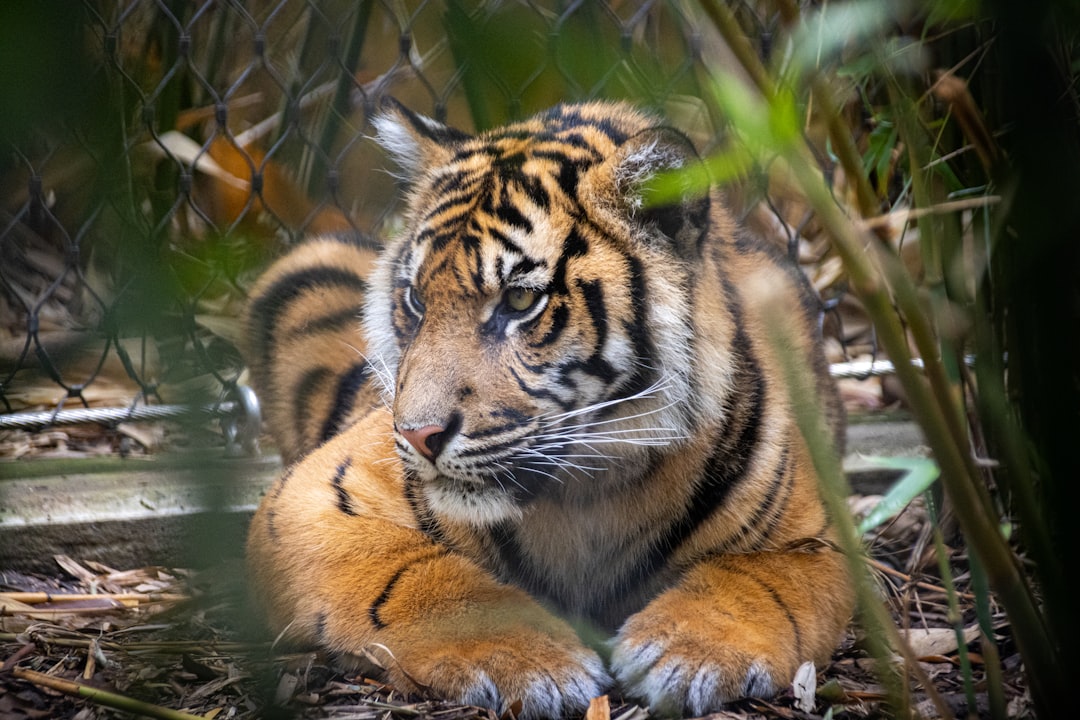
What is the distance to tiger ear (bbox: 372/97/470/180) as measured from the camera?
8.43 feet

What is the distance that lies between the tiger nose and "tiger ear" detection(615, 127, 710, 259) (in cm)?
61

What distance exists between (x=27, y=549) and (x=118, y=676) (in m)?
1.43

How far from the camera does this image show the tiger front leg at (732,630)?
→ 197cm

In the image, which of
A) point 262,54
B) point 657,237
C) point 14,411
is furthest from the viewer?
point 14,411

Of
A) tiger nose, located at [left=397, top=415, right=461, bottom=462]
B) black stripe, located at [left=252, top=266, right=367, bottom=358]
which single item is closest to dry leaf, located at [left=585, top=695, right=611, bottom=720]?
tiger nose, located at [left=397, top=415, right=461, bottom=462]

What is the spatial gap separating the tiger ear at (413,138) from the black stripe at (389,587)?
960 millimetres

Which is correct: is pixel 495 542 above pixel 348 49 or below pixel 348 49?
below

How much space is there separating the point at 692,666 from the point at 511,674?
0.35m

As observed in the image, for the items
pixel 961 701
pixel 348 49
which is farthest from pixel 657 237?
pixel 961 701

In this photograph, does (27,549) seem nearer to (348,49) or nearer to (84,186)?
(348,49)

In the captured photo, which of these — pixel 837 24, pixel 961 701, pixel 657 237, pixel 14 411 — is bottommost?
pixel 961 701

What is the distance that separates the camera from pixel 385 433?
259cm

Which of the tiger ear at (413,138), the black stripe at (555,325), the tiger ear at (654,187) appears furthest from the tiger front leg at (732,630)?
the tiger ear at (413,138)

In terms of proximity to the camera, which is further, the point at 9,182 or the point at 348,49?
the point at 348,49
